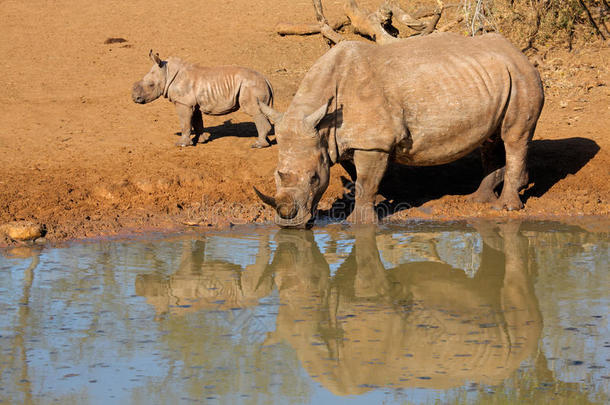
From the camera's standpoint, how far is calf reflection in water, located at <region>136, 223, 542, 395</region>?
5020 millimetres

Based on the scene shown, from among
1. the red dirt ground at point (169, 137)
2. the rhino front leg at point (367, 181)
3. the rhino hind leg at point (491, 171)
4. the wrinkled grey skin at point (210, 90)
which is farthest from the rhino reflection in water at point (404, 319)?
the wrinkled grey skin at point (210, 90)

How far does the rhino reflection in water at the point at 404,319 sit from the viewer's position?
4.97m

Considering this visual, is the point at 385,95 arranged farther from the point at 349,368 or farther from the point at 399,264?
the point at 349,368

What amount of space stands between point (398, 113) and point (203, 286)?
10.2 feet

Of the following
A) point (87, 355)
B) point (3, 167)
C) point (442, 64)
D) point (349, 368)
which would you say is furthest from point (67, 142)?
point (349, 368)

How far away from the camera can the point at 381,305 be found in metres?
6.20

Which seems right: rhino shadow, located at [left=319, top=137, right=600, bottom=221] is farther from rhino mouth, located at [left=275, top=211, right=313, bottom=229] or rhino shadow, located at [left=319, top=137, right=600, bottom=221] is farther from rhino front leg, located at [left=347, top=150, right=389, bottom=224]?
rhino mouth, located at [left=275, top=211, right=313, bottom=229]

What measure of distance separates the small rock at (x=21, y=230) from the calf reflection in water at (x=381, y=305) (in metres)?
1.51

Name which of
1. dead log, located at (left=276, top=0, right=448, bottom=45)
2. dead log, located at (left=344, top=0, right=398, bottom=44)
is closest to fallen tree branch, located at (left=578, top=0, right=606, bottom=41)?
dead log, located at (left=276, top=0, right=448, bottom=45)

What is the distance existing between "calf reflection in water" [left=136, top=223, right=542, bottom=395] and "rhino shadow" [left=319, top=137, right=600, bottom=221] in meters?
1.62

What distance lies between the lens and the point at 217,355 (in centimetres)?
519

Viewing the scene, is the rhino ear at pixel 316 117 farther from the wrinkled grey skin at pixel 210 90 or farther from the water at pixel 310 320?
the wrinkled grey skin at pixel 210 90

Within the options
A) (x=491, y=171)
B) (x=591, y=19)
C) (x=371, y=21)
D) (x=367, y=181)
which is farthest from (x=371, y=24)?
(x=367, y=181)

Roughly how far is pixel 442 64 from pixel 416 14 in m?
8.45
